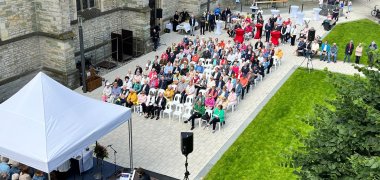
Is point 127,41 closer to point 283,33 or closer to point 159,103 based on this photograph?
point 159,103

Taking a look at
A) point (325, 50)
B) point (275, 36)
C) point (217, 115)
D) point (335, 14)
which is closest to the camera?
point (217, 115)

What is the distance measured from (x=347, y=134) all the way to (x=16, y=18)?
15890 mm

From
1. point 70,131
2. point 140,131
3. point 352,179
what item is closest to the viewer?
point 352,179

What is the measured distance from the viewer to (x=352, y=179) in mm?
7910

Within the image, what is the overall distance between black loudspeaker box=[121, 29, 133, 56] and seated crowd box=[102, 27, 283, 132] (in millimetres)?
2583

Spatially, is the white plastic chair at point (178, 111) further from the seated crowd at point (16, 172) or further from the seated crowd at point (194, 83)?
the seated crowd at point (16, 172)

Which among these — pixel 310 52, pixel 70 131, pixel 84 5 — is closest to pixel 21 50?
pixel 84 5

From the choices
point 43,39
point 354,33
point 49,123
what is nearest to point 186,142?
point 49,123

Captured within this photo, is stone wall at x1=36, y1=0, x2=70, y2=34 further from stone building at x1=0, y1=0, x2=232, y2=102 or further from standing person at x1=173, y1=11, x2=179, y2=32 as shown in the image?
standing person at x1=173, y1=11, x2=179, y2=32

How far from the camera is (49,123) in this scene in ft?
40.4

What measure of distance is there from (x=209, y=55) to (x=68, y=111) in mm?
11985

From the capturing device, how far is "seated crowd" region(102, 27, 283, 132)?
60.8ft

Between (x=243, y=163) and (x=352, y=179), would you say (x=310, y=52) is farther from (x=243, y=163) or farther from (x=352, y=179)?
(x=352, y=179)

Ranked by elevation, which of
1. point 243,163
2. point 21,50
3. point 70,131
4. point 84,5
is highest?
point 84,5
